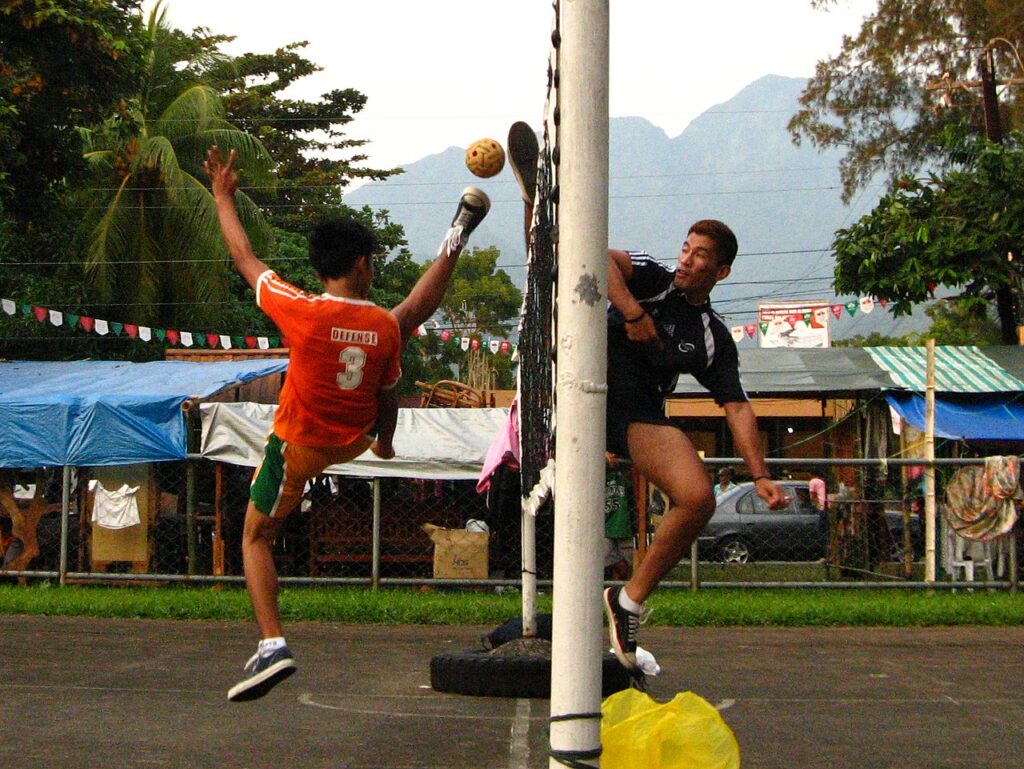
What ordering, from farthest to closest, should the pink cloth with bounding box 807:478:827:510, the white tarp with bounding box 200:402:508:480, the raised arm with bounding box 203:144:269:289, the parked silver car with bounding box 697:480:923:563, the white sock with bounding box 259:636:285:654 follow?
the pink cloth with bounding box 807:478:827:510, the white tarp with bounding box 200:402:508:480, the parked silver car with bounding box 697:480:923:563, the raised arm with bounding box 203:144:269:289, the white sock with bounding box 259:636:285:654

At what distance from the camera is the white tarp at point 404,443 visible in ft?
42.9

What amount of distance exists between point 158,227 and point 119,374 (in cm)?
1103

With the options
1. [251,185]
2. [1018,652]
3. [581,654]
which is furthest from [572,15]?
[251,185]

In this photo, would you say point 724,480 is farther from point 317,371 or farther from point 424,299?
point 317,371

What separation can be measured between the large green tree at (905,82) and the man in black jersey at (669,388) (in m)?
21.9

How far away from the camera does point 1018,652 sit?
854cm

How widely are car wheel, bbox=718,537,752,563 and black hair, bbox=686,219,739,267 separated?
8120 millimetres

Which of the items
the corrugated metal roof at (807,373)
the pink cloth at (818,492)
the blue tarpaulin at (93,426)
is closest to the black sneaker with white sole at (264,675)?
the blue tarpaulin at (93,426)

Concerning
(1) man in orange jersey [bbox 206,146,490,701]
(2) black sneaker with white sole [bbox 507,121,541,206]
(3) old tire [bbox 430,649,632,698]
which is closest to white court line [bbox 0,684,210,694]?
(3) old tire [bbox 430,649,632,698]

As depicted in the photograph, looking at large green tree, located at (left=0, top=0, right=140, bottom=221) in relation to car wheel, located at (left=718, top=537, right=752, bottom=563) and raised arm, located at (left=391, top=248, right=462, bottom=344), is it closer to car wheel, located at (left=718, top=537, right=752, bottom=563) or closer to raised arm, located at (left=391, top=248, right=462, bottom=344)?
car wheel, located at (left=718, top=537, right=752, bottom=563)

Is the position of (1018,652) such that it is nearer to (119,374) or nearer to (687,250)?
(687,250)

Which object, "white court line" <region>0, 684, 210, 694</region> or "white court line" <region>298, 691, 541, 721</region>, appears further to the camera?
"white court line" <region>0, 684, 210, 694</region>

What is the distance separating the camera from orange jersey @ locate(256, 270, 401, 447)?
4555mm

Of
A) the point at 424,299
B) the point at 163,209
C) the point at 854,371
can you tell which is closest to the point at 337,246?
the point at 424,299
